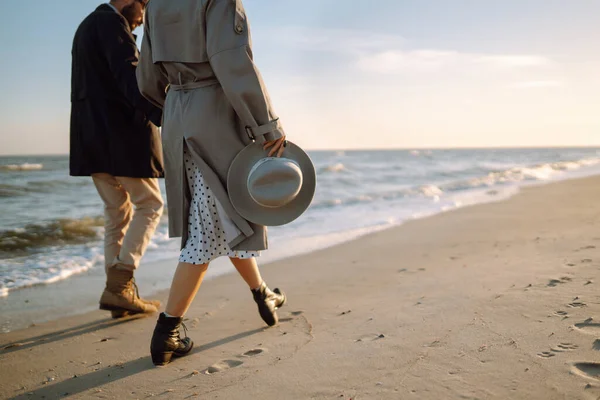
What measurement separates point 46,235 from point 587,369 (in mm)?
5752

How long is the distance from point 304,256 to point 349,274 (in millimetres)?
881

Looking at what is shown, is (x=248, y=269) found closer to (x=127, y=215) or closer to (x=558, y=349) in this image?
(x=127, y=215)

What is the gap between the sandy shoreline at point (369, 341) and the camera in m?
1.88

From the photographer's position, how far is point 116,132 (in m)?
2.79

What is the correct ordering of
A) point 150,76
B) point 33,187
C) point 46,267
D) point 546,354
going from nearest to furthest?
1. point 546,354
2. point 150,76
3. point 46,267
4. point 33,187

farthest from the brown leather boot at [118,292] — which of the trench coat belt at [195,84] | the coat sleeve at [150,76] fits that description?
the trench coat belt at [195,84]

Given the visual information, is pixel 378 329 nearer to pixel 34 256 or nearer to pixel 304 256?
pixel 304 256

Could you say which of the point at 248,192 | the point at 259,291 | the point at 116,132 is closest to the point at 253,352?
the point at 259,291

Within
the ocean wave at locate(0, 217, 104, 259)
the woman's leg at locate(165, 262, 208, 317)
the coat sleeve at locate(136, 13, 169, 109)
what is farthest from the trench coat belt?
the ocean wave at locate(0, 217, 104, 259)

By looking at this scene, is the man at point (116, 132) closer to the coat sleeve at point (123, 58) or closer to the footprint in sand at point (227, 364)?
the coat sleeve at point (123, 58)

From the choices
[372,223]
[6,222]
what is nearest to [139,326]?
[372,223]

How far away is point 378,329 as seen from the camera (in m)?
2.50

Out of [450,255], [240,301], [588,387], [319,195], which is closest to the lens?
[588,387]

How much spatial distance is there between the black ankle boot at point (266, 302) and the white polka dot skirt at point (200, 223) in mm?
432
